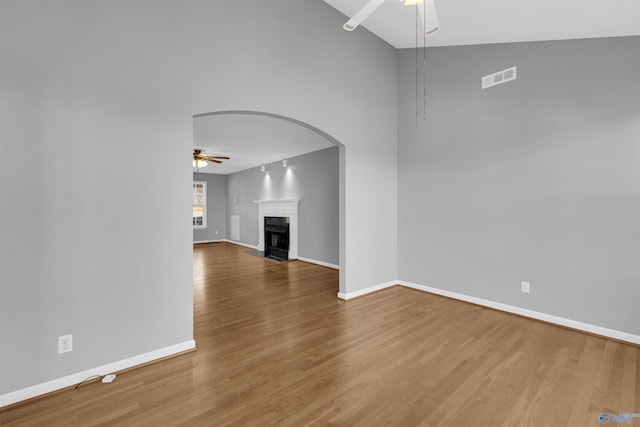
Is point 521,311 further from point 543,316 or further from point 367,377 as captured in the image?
point 367,377

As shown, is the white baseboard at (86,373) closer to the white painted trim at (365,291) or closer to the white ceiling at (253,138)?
the white painted trim at (365,291)

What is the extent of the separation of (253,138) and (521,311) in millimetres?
5034

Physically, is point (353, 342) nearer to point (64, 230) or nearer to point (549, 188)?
point (64, 230)

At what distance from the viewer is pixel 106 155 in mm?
2113

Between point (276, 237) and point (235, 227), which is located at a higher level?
point (235, 227)

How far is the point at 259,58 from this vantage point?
288 centimetres

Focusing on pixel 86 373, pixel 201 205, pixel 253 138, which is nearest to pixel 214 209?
pixel 201 205

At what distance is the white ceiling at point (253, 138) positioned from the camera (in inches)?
181

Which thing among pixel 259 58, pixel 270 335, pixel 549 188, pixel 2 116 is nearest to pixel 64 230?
pixel 2 116

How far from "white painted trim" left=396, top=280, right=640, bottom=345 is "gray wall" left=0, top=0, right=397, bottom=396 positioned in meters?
3.17

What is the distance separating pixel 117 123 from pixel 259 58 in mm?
1461

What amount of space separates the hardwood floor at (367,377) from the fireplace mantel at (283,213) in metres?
3.77

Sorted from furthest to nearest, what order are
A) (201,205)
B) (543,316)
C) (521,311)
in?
(201,205)
(521,311)
(543,316)

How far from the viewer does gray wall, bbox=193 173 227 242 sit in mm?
→ 10448
